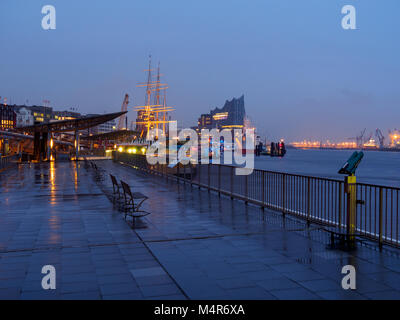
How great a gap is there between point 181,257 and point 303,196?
23.2 m

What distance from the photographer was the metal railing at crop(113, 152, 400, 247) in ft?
27.5

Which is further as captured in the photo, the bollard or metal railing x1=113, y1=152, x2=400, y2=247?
metal railing x1=113, y1=152, x2=400, y2=247

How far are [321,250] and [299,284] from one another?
198 cm

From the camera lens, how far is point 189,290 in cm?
517

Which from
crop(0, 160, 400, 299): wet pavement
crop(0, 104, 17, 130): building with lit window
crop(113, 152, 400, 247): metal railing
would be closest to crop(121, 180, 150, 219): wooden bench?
crop(0, 160, 400, 299): wet pavement

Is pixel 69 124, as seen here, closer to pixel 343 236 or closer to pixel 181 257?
pixel 181 257

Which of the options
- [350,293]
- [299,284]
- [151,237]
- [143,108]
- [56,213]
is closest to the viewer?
[350,293]

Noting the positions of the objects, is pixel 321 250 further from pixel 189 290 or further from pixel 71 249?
pixel 71 249

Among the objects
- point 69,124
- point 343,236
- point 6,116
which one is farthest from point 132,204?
point 6,116

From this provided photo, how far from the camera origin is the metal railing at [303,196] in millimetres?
8391

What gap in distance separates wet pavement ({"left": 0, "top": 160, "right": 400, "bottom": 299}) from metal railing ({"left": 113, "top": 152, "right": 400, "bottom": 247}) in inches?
22.0

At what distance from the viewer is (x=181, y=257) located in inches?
267

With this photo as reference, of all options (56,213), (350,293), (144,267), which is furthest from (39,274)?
(56,213)

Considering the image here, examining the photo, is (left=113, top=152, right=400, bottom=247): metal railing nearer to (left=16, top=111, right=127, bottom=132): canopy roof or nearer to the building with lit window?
(left=16, top=111, right=127, bottom=132): canopy roof
